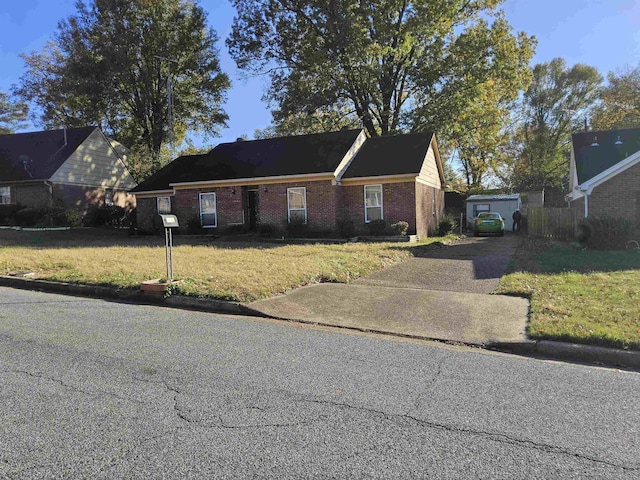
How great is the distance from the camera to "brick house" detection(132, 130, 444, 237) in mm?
19703

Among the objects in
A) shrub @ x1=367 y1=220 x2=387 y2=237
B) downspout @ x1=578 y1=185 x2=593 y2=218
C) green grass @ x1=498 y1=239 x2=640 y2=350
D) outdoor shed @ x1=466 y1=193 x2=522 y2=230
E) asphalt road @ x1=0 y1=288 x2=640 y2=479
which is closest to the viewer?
asphalt road @ x1=0 y1=288 x2=640 y2=479

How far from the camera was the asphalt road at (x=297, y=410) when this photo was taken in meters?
2.97

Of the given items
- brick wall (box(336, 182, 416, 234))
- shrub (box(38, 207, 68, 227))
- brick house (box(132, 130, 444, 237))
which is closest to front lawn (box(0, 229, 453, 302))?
brick wall (box(336, 182, 416, 234))

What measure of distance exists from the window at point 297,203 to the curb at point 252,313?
11.7 metres

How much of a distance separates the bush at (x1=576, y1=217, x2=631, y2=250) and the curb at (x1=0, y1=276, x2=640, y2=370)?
38.7 ft

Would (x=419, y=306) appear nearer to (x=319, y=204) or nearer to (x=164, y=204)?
(x=319, y=204)

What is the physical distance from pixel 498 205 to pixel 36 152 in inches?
1239

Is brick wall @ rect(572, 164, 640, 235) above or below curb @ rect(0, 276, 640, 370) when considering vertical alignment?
above

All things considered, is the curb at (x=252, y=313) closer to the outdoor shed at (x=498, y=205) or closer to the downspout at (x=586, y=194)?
the downspout at (x=586, y=194)

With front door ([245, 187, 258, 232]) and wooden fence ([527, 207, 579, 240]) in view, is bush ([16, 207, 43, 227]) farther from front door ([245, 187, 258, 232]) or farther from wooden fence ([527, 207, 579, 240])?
wooden fence ([527, 207, 579, 240])

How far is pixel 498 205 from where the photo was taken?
3256 centimetres

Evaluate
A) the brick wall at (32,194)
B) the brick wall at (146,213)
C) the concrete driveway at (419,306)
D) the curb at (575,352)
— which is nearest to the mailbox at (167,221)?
the concrete driveway at (419,306)

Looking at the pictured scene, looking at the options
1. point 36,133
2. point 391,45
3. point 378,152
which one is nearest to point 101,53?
point 36,133

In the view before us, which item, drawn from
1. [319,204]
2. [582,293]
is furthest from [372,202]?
[582,293]
